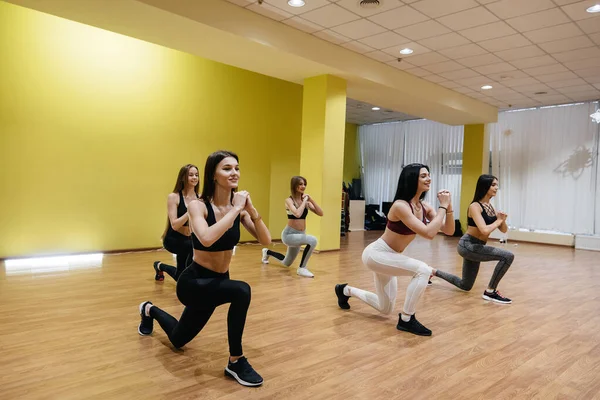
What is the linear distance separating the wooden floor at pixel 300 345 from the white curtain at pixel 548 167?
18.7 ft

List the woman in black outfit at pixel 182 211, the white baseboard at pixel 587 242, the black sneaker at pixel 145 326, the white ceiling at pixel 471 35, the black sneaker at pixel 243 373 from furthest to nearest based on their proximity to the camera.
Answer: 1. the white baseboard at pixel 587 242
2. the white ceiling at pixel 471 35
3. the woman in black outfit at pixel 182 211
4. the black sneaker at pixel 145 326
5. the black sneaker at pixel 243 373

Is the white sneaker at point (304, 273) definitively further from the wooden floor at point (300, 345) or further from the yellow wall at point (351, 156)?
the yellow wall at point (351, 156)

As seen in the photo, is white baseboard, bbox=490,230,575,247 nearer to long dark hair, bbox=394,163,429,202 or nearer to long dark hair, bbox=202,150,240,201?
long dark hair, bbox=394,163,429,202

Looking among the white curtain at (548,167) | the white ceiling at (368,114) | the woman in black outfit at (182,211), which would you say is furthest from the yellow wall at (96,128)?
the white curtain at (548,167)

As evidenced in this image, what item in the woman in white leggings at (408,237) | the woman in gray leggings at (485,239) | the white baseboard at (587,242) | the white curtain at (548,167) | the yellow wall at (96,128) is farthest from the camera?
the white curtain at (548,167)

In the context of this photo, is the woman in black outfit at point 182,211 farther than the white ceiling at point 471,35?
No

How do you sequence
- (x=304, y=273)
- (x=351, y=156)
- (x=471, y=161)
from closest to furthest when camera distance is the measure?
(x=304, y=273) < (x=471, y=161) < (x=351, y=156)

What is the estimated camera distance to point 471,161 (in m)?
11.1

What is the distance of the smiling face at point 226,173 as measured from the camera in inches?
91.0

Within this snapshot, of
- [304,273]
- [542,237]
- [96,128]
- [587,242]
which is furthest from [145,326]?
[542,237]

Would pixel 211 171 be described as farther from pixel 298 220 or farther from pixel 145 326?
pixel 298 220

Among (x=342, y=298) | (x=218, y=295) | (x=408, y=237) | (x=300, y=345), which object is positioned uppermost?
(x=408, y=237)

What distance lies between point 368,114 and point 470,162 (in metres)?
3.10

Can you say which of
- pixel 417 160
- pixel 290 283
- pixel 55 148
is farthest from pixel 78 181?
pixel 417 160
